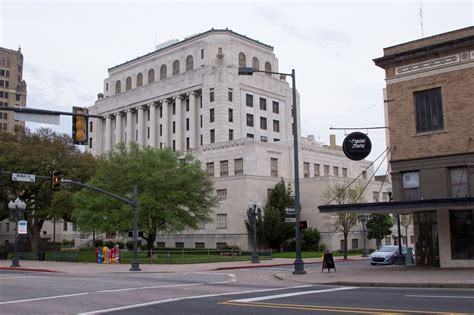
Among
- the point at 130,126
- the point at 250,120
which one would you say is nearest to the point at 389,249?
the point at 250,120

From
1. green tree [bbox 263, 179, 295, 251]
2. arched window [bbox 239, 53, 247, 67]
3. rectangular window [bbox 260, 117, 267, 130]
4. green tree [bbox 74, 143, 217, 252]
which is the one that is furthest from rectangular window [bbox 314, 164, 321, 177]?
green tree [bbox 74, 143, 217, 252]

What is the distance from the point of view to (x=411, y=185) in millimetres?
29406

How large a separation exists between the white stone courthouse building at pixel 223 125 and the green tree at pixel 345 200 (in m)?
2.53

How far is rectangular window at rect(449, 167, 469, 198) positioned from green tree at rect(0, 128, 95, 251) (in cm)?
3546

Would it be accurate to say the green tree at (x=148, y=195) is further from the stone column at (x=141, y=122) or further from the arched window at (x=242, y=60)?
the stone column at (x=141, y=122)

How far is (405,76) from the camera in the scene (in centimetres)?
2969

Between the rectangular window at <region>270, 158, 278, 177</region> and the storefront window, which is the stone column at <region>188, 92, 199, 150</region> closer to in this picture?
the rectangular window at <region>270, 158, 278, 177</region>

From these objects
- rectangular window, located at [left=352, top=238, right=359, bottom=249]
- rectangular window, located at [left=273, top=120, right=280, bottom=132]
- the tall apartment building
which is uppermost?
the tall apartment building

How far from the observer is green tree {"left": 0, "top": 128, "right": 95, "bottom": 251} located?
5203 centimetres

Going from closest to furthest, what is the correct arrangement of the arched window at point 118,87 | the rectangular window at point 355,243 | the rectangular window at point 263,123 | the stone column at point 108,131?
the rectangular window at point 355,243, the rectangular window at point 263,123, the stone column at point 108,131, the arched window at point 118,87

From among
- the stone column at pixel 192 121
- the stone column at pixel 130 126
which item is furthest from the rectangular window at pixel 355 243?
the stone column at pixel 130 126

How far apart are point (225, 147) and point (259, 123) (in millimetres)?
19183

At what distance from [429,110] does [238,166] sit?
39518mm

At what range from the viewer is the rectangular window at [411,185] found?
29.1m
